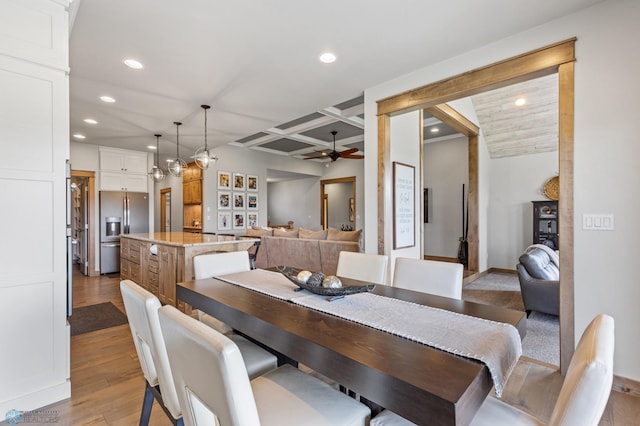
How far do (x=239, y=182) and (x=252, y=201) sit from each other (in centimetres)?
60

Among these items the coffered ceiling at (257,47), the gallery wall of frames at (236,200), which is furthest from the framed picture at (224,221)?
the coffered ceiling at (257,47)

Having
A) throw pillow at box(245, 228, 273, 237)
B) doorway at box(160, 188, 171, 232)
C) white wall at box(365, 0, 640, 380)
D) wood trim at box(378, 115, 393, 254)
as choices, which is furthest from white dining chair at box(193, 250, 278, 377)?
doorway at box(160, 188, 171, 232)

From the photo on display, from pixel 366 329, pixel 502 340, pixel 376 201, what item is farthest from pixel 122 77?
pixel 502 340

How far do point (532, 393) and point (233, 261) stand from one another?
2.37 m

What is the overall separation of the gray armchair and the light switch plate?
1360mm

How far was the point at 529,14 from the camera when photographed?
2287 millimetres

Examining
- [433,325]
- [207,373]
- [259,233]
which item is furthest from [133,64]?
[259,233]

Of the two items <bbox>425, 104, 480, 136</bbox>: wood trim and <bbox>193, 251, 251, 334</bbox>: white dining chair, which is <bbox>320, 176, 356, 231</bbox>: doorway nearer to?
<bbox>425, 104, 480, 136</bbox>: wood trim

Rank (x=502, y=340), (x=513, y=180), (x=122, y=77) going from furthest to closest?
(x=513, y=180)
(x=122, y=77)
(x=502, y=340)

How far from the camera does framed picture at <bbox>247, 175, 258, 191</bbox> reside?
7.64 metres

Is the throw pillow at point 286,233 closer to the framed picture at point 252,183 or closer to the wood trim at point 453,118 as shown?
the framed picture at point 252,183

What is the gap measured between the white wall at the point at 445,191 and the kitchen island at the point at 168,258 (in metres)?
4.85

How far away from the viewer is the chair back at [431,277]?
186 centimetres

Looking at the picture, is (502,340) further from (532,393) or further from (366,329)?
(532,393)
